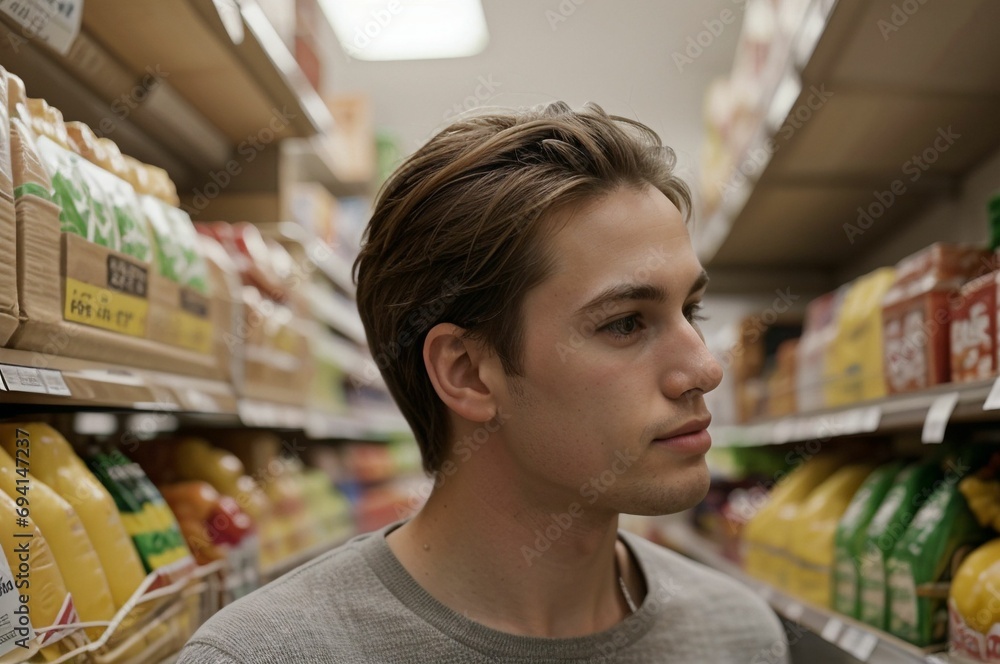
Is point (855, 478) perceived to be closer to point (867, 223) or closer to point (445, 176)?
point (867, 223)

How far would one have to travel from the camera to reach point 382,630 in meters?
1.30

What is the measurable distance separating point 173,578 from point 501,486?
64 centimetres

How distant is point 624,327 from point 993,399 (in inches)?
22.1

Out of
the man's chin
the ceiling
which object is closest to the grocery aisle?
the man's chin

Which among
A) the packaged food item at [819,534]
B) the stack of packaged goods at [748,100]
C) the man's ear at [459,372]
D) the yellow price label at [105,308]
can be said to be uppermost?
the stack of packaged goods at [748,100]

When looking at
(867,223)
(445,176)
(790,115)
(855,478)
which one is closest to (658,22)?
(867,223)

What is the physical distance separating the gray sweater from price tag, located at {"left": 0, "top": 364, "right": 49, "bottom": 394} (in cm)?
42

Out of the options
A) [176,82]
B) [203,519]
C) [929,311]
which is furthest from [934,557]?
[176,82]

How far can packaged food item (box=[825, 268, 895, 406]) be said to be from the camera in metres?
2.00

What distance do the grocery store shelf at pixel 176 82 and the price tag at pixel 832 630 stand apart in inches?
73.1

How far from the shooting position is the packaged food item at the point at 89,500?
132cm

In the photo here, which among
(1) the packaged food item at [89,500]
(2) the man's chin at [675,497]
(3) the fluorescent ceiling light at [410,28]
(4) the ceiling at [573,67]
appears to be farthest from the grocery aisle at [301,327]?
(4) the ceiling at [573,67]

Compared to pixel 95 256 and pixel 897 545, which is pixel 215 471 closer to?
pixel 95 256

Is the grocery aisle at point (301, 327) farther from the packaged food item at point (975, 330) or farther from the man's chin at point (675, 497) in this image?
the man's chin at point (675, 497)
